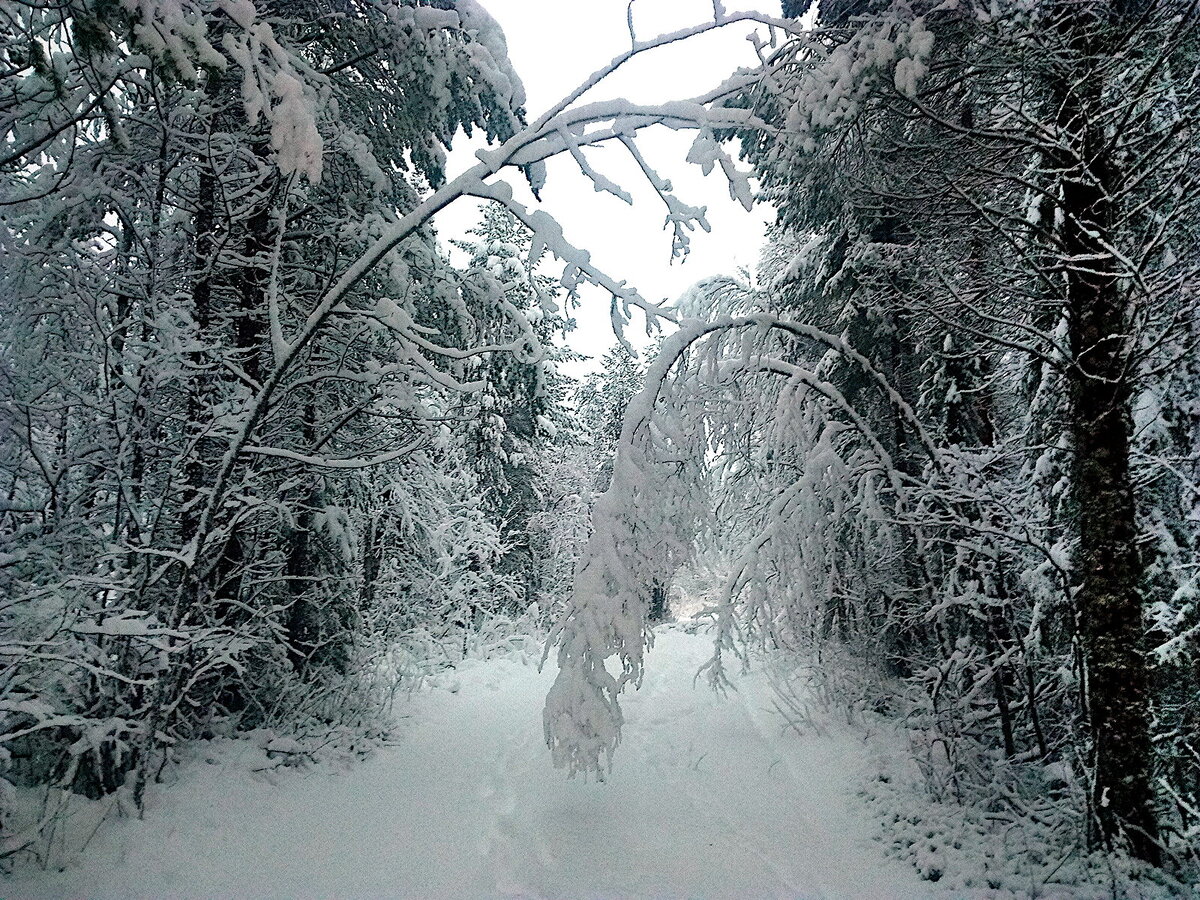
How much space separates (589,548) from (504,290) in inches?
150

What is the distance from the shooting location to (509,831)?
5.40m

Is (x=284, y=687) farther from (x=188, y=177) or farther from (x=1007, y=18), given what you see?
(x=1007, y=18)

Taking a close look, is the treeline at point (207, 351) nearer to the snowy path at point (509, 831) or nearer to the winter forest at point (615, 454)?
the winter forest at point (615, 454)

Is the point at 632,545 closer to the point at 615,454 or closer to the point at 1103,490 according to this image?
the point at 615,454

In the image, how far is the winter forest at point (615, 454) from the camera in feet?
12.5

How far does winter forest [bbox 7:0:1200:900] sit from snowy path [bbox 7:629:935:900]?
0.15 feet

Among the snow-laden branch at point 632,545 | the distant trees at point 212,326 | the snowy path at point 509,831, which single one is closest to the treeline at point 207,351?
the distant trees at point 212,326

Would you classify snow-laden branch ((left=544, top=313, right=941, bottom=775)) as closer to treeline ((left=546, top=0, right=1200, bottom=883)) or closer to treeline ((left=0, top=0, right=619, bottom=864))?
treeline ((left=546, top=0, right=1200, bottom=883))

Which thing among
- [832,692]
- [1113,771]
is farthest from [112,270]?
[832,692]

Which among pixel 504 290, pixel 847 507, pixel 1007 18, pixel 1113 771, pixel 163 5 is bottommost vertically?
pixel 1113 771

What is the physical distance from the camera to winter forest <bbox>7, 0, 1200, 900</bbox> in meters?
3.82

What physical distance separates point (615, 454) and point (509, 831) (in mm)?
3426

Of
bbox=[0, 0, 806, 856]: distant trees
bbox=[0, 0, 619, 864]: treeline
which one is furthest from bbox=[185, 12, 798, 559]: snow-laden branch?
bbox=[0, 0, 619, 864]: treeline

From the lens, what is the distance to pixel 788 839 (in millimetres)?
5348
